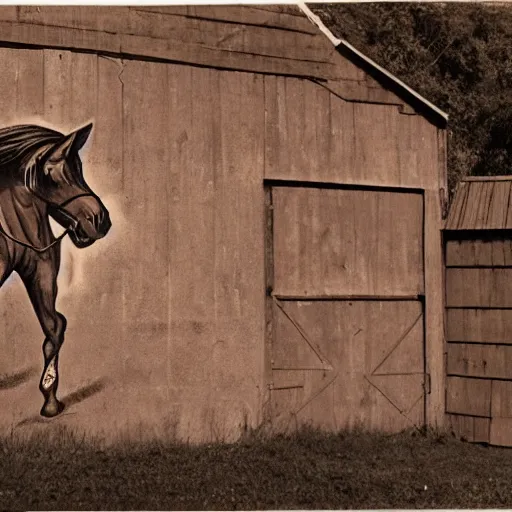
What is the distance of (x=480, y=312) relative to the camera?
10.1 m

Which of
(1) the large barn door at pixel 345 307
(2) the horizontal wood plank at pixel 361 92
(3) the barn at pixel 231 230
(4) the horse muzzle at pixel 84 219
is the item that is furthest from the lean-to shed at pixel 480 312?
(4) the horse muzzle at pixel 84 219

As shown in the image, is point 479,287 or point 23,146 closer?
point 23,146

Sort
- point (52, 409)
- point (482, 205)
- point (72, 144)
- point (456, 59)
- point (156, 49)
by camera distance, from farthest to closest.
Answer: point (456, 59), point (482, 205), point (156, 49), point (72, 144), point (52, 409)

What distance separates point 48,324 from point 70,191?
114 centimetres

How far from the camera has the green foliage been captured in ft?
66.7

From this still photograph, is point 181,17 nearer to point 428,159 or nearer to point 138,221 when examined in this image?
point 138,221

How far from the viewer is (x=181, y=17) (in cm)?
909

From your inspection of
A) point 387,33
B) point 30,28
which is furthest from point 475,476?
point 387,33

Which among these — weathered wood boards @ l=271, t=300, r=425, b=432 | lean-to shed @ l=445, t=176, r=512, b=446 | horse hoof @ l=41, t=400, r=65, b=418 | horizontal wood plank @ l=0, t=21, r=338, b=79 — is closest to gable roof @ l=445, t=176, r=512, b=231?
lean-to shed @ l=445, t=176, r=512, b=446

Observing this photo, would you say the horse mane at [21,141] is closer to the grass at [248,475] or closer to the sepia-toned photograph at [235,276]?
the sepia-toned photograph at [235,276]

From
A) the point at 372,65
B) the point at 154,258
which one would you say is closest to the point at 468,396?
the point at 372,65

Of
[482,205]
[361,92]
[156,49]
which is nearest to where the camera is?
[156,49]

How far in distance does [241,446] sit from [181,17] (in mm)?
3886

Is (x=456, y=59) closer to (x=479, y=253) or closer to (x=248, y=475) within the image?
(x=479, y=253)
